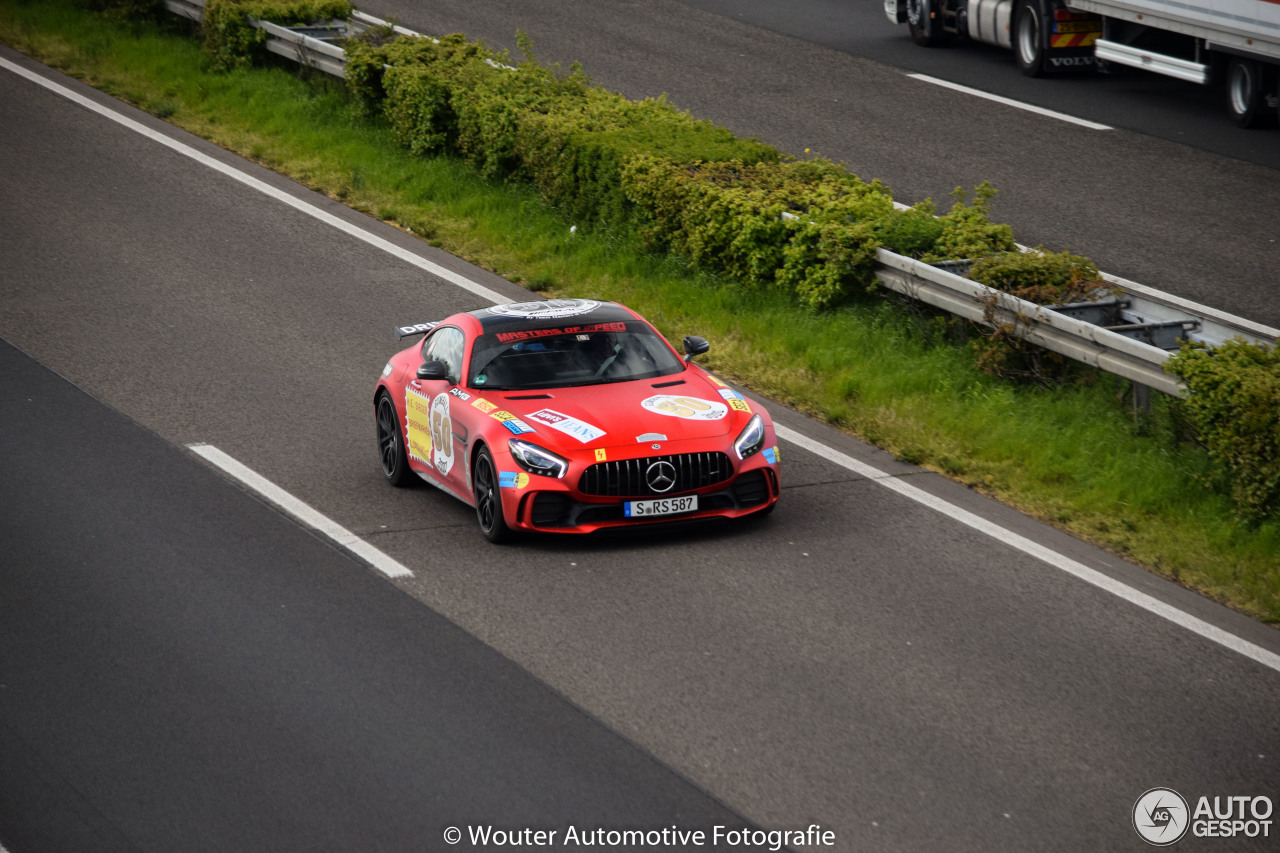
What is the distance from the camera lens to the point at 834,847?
6582mm

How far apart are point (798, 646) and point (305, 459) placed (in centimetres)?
475

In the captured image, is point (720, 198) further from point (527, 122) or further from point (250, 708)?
point (250, 708)

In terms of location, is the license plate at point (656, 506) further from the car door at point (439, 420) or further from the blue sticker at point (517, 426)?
the car door at point (439, 420)

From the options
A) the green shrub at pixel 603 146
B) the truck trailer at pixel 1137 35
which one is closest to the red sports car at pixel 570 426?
the green shrub at pixel 603 146

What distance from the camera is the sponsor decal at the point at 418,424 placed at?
36.1 feet

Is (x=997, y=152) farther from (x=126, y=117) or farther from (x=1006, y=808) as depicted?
(x=1006, y=808)

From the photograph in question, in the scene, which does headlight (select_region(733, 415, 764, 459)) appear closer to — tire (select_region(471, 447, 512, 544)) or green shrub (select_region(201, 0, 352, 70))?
tire (select_region(471, 447, 512, 544))

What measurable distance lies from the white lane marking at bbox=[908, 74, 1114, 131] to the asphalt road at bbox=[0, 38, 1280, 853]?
1083 cm

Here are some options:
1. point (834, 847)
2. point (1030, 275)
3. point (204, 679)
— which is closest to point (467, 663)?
point (204, 679)

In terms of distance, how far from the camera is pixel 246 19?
22984mm

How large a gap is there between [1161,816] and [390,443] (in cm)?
654

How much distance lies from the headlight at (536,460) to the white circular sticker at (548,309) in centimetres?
154

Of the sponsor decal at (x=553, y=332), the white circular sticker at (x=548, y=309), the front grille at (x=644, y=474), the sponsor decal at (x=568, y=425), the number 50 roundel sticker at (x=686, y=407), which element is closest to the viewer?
the front grille at (x=644, y=474)

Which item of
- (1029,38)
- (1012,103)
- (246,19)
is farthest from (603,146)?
(1029,38)
